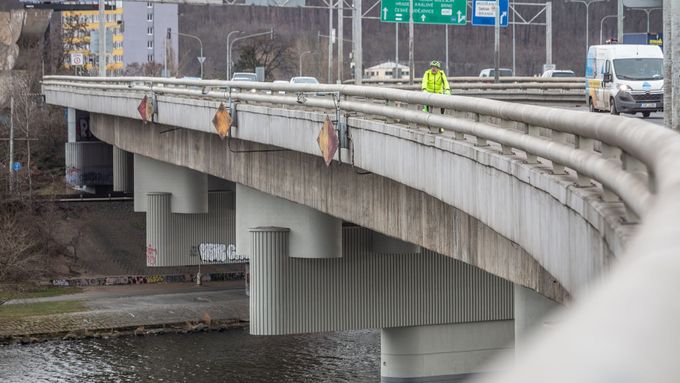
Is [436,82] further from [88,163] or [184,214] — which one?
[88,163]

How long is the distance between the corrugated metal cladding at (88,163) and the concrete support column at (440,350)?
1285 inches

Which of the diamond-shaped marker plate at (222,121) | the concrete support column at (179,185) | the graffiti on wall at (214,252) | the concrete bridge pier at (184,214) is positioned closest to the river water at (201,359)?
the graffiti on wall at (214,252)

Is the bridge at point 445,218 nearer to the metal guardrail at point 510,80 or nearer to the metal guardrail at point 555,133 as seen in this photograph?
the metal guardrail at point 555,133

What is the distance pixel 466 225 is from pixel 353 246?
10910 mm

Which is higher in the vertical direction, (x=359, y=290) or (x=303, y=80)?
(x=303, y=80)

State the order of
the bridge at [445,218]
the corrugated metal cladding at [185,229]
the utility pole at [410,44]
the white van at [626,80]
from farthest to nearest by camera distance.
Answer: the utility pole at [410,44], the corrugated metal cladding at [185,229], the white van at [626,80], the bridge at [445,218]

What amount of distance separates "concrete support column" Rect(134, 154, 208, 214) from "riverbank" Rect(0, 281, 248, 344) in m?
4.09

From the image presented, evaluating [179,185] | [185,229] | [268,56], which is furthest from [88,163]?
[268,56]

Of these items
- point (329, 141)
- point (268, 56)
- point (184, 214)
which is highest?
point (268, 56)

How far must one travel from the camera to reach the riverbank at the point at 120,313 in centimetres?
4134

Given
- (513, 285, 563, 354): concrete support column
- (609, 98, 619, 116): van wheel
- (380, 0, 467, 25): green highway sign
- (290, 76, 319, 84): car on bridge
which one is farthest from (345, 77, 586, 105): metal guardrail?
(513, 285, 563, 354): concrete support column

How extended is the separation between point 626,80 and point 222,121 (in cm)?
1355

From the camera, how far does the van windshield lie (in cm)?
3431

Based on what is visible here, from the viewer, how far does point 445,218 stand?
49.3 feet
